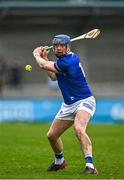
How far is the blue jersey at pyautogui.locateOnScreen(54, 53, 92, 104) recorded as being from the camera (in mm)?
13406

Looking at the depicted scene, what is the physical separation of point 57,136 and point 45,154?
3.60 meters

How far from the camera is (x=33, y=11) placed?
42.2 metres

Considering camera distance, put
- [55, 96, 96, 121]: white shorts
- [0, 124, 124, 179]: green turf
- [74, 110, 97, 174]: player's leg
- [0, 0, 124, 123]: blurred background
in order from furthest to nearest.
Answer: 1. [0, 0, 124, 123]: blurred background
2. [55, 96, 96, 121]: white shorts
3. [0, 124, 124, 179]: green turf
4. [74, 110, 97, 174]: player's leg

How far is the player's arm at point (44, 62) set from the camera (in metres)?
13.5

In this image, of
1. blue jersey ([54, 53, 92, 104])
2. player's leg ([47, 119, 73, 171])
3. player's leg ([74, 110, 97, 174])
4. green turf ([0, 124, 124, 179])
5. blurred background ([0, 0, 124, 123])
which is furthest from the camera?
blurred background ([0, 0, 124, 123])

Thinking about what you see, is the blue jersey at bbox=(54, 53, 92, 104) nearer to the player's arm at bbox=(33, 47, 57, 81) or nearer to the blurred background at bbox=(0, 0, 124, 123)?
the player's arm at bbox=(33, 47, 57, 81)

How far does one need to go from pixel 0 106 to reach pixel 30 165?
17.0 m

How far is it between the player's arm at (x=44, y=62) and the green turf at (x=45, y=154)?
179 cm

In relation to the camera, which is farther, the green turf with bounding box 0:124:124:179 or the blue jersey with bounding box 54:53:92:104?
the blue jersey with bounding box 54:53:92:104

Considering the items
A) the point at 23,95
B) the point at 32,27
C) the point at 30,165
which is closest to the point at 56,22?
the point at 32,27

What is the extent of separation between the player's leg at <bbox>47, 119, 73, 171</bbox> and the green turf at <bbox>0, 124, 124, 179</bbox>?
0.66ft

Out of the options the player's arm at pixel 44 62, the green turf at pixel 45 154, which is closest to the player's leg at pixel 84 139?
the green turf at pixel 45 154

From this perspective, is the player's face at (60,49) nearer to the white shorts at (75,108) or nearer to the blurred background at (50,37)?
the white shorts at (75,108)

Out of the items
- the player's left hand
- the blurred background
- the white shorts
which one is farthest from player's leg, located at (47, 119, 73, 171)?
the blurred background
